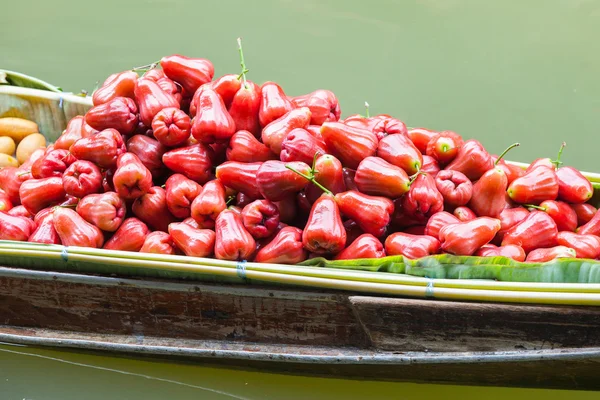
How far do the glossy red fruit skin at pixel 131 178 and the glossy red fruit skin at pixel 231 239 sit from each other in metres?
0.30

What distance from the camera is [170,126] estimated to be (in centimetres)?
221

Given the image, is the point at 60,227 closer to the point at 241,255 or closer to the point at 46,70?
the point at 241,255

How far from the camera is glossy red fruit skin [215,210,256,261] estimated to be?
6.53 feet

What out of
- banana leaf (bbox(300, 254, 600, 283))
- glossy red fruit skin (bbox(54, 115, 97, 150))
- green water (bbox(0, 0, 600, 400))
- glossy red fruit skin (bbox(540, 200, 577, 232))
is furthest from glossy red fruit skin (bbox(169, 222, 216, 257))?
green water (bbox(0, 0, 600, 400))

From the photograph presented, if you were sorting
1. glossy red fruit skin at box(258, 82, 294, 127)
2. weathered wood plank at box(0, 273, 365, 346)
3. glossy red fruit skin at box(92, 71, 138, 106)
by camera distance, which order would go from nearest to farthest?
weathered wood plank at box(0, 273, 365, 346)
glossy red fruit skin at box(258, 82, 294, 127)
glossy red fruit skin at box(92, 71, 138, 106)

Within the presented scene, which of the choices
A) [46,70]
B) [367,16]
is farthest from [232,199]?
[46,70]

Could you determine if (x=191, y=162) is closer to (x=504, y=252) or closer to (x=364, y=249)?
(x=364, y=249)

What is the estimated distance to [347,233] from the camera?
2104 mm

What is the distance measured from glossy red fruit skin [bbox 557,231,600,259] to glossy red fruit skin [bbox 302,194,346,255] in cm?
71

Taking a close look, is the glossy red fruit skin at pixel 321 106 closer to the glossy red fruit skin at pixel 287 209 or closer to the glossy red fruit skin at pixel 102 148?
the glossy red fruit skin at pixel 287 209

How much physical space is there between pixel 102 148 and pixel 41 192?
329mm

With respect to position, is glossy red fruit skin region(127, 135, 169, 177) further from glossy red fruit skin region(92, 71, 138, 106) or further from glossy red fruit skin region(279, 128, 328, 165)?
glossy red fruit skin region(279, 128, 328, 165)

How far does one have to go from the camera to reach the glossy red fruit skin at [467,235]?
A: 192cm

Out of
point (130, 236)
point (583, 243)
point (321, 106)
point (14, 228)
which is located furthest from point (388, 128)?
point (14, 228)
